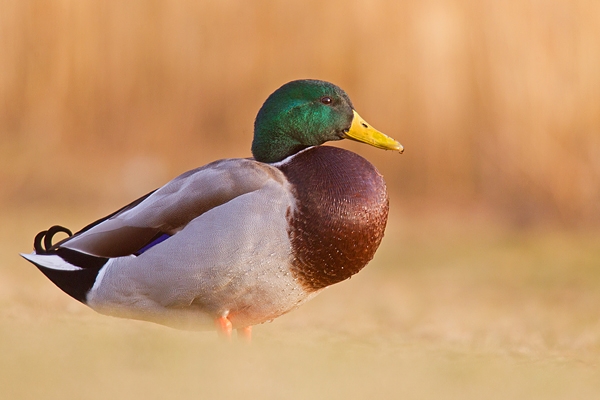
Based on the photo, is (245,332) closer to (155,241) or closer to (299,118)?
(155,241)

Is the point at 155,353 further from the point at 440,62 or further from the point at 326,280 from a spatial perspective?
the point at 440,62

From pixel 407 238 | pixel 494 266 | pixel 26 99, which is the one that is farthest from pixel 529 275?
pixel 26 99

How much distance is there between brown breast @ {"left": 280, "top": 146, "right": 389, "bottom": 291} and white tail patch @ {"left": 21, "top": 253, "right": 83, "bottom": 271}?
856 millimetres

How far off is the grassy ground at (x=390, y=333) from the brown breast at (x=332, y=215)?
227 mm

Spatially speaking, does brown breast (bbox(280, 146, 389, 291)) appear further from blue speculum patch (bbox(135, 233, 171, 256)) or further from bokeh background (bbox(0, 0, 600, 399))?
bokeh background (bbox(0, 0, 600, 399))

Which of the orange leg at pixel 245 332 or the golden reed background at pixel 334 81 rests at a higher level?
the golden reed background at pixel 334 81

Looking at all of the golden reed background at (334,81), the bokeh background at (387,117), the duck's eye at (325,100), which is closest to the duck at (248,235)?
the duck's eye at (325,100)

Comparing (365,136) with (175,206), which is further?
(365,136)

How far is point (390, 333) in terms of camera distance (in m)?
3.89

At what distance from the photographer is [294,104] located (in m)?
3.68

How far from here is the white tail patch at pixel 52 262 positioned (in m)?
3.62

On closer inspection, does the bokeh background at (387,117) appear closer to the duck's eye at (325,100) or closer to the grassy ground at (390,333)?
the grassy ground at (390,333)

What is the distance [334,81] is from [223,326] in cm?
361

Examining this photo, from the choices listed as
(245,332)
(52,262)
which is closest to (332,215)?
(245,332)
